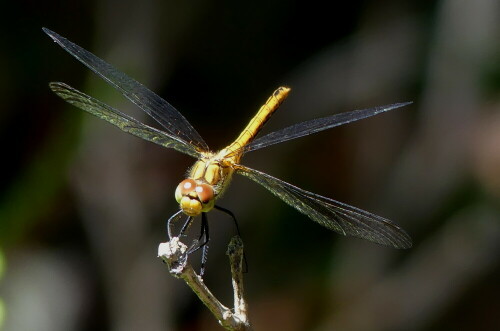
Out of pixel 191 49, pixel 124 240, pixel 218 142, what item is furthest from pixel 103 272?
pixel 191 49

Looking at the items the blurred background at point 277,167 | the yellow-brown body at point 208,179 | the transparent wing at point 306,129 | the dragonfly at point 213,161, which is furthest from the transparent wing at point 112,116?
the blurred background at point 277,167

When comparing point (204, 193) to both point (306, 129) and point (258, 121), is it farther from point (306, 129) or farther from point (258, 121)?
point (258, 121)

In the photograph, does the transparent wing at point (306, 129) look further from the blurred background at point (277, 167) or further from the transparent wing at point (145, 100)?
the blurred background at point (277, 167)

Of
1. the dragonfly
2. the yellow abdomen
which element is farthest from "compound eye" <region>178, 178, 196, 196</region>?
the yellow abdomen

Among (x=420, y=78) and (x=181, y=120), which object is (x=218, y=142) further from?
(x=181, y=120)

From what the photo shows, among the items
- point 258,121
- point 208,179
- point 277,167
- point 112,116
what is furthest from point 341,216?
point 277,167

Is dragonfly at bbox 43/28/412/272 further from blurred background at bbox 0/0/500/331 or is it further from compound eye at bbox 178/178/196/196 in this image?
blurred background at bbox 0/0/500/331
